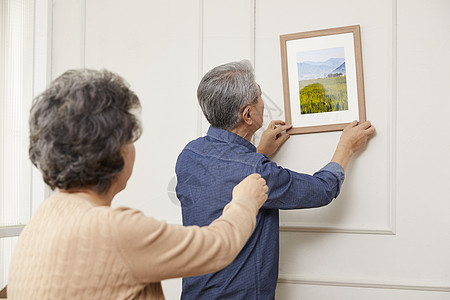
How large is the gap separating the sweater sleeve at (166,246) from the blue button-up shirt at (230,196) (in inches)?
23.3

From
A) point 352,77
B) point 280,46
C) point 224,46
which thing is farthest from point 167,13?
point 352,77

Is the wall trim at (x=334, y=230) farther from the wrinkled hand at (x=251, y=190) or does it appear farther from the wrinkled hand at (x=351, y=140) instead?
the wrinkled hand at (x=251, y=190)

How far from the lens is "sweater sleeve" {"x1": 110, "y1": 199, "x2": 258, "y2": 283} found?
1.05 m

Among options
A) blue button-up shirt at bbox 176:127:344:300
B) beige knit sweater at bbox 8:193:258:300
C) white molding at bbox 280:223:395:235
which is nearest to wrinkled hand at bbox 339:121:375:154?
blue button-up shirt at bbox 176:127:344:300

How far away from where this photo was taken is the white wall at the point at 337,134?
2074 millimetres

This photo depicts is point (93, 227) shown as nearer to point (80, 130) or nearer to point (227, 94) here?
point (80, 130)

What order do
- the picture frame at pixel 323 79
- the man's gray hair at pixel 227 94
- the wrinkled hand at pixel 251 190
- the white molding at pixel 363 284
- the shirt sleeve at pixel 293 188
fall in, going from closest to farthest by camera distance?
the wrinkled hand at pixel 251 190, the shirt sleeve at pixel 293 188, the man's gray hair at pixel 227 94, the white molding at pixel 363 284, the picture frame at pixel 323 79

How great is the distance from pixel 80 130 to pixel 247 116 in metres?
0.93

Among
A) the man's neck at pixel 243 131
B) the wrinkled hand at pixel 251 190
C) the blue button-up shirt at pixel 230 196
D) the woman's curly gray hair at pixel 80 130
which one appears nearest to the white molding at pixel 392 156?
the blue button-up shirt at pixel 230 196

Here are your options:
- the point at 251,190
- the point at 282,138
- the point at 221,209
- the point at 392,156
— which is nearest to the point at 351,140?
the point at 392,156

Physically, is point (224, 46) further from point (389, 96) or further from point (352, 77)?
point (389, 96)

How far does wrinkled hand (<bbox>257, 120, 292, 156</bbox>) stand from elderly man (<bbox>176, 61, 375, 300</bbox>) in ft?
0.91

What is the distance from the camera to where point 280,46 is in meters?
2.30

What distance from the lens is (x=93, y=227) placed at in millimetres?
1046
